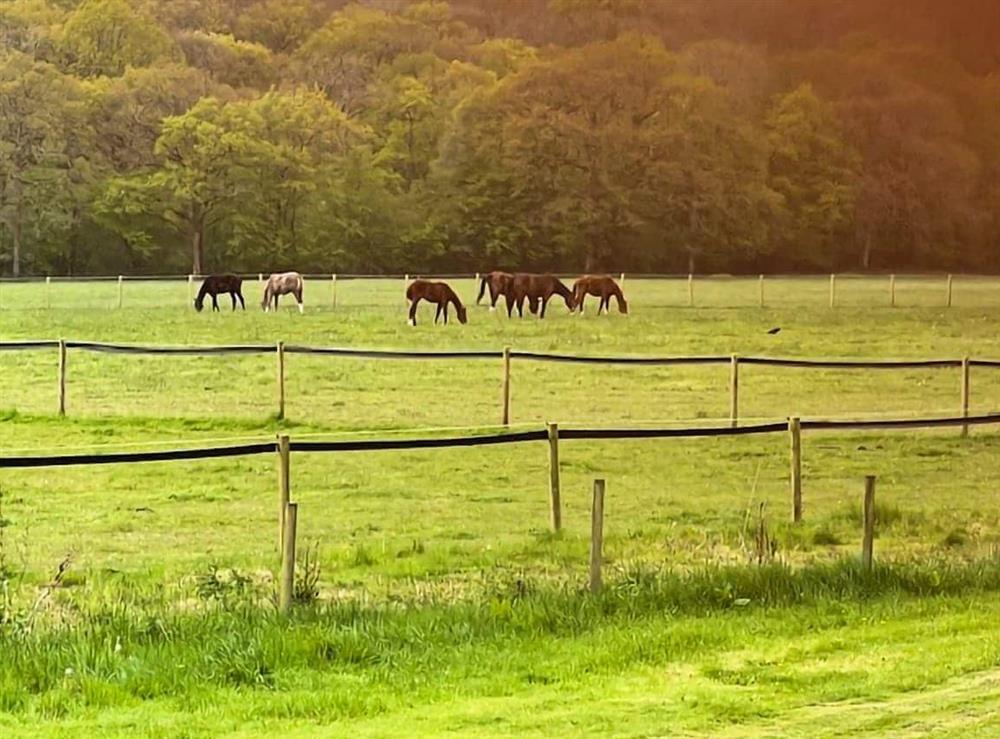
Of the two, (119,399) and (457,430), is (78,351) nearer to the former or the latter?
(119,399)

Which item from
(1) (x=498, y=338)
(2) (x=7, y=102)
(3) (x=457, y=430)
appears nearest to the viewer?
(3) (x=457, y=430)

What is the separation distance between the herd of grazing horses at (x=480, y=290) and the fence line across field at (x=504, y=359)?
38 cm

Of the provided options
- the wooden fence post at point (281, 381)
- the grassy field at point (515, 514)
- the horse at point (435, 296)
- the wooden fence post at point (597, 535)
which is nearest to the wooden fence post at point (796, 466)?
the grassy field at point (515, 514)

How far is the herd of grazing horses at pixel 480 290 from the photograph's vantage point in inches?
484

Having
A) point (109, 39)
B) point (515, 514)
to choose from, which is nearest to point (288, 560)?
point (515, 514)

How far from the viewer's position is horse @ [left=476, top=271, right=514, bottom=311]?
41.0ft

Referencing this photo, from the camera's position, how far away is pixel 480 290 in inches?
497

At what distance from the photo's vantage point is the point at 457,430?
37.4 feet

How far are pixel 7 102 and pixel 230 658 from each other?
27.3ft

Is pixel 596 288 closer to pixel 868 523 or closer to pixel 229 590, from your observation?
pixel 868 523

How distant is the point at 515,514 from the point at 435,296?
3.80 metres

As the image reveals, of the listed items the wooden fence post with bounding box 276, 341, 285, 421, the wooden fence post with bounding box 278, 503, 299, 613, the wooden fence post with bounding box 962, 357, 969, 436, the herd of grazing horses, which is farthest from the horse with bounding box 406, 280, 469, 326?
the wooden fence post with bounding box 278, 503, 299, 613

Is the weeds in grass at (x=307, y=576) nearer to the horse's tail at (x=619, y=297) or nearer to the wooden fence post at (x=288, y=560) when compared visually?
the wooden fence post at (x=288, y=560)

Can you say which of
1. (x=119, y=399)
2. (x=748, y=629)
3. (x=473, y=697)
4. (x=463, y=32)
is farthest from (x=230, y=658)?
(x=463, y=32)
